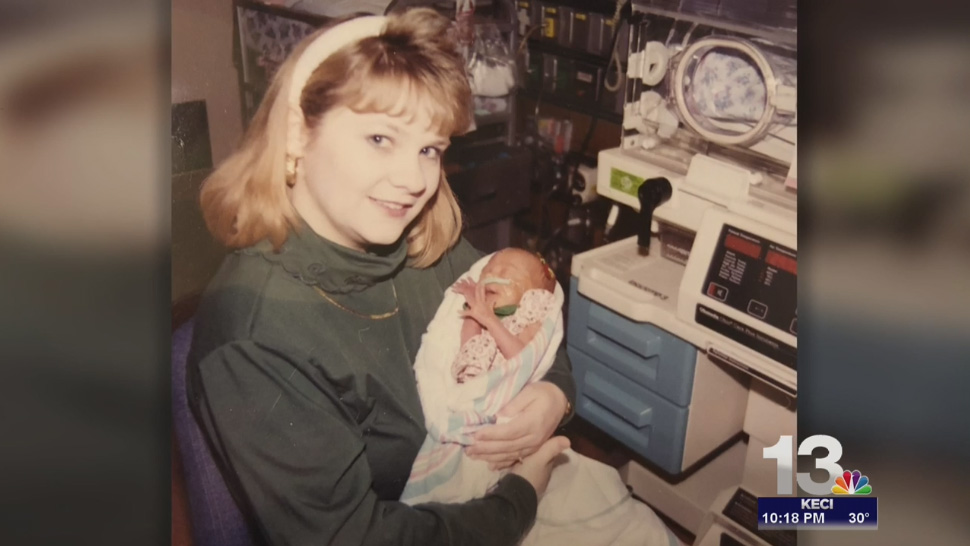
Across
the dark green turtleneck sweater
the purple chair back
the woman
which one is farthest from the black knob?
the purple chair back

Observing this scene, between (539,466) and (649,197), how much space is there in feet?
1.46

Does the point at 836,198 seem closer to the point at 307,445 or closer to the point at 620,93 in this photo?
the point at 620,93

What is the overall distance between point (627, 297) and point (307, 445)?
0.53m

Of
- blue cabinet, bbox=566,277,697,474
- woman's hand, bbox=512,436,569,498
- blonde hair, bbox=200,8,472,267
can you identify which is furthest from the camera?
blue cabinet, bbox=566,277,697,474

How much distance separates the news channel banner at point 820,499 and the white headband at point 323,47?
84 cm

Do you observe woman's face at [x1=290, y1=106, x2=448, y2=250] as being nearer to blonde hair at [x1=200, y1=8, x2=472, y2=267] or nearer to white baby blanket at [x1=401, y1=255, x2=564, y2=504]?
blonde hair at [x1=200, y1=8, x2=472, y2=267]

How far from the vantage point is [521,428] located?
46.9 inches

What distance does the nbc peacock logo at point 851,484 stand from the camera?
4.42 feet

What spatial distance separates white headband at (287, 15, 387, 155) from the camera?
1095 millimetres

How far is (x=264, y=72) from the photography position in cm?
112

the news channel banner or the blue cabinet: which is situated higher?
the blue cabinet

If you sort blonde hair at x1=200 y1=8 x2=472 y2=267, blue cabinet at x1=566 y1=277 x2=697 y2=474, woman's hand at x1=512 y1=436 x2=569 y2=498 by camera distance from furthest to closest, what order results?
1. blue cabinet at x1=566 y1=277 x2=697 y2=474
2. woman's hand at x1=512 y1=436 x2=569 y2=498
3. blonde hair at x1=200 y1=8 x2=472 y2=267

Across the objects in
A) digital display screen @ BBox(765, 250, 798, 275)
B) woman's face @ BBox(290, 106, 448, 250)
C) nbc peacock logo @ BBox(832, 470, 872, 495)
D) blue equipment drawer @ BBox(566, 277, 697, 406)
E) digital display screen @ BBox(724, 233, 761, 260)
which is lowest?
nbc peacock logo @ BBox(832, 470, 872, 495)

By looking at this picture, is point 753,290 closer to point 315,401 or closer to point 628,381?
point 628,381
